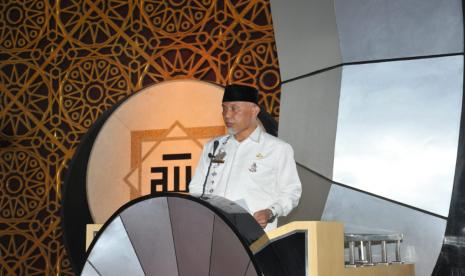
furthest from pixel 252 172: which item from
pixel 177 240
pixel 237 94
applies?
pixel 177 240

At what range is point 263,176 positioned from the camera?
3164 millimetres

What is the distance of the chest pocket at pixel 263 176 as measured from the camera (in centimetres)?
315

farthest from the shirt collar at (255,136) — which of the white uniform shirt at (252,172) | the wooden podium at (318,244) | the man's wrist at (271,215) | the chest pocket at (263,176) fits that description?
the wooden podium at (318,244)

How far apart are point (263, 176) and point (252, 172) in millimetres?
59

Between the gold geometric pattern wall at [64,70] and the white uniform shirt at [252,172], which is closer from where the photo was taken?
the white uniform shirt at [252,172]

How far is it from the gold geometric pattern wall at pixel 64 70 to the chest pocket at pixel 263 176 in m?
2.09

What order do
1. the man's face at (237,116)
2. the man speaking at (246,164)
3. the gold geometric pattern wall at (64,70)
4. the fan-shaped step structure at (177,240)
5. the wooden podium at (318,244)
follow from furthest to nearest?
the gold geometric pattern wall at (64,70) → the man's face at (237,116) → the man speaking at (246,164) → the wooden podium at (318,244) → the fan-shaped step structure at (177,240)

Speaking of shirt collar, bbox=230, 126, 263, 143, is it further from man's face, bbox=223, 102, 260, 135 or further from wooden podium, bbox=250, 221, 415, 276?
wooden podium, bbox=250, 221, 415, 276

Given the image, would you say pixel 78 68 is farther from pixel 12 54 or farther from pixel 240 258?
pixel 240 258

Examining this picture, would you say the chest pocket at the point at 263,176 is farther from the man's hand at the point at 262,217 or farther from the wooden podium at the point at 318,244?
the wooden podium at the point at 318,244

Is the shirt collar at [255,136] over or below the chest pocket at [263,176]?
over

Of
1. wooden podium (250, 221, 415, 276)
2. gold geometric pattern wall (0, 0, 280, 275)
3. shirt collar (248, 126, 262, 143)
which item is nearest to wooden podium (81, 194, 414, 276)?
wooden podium (250, 221, 415, 276)

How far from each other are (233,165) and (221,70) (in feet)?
6.86

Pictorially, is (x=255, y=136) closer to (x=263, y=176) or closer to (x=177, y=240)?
(x=263, y=176)
